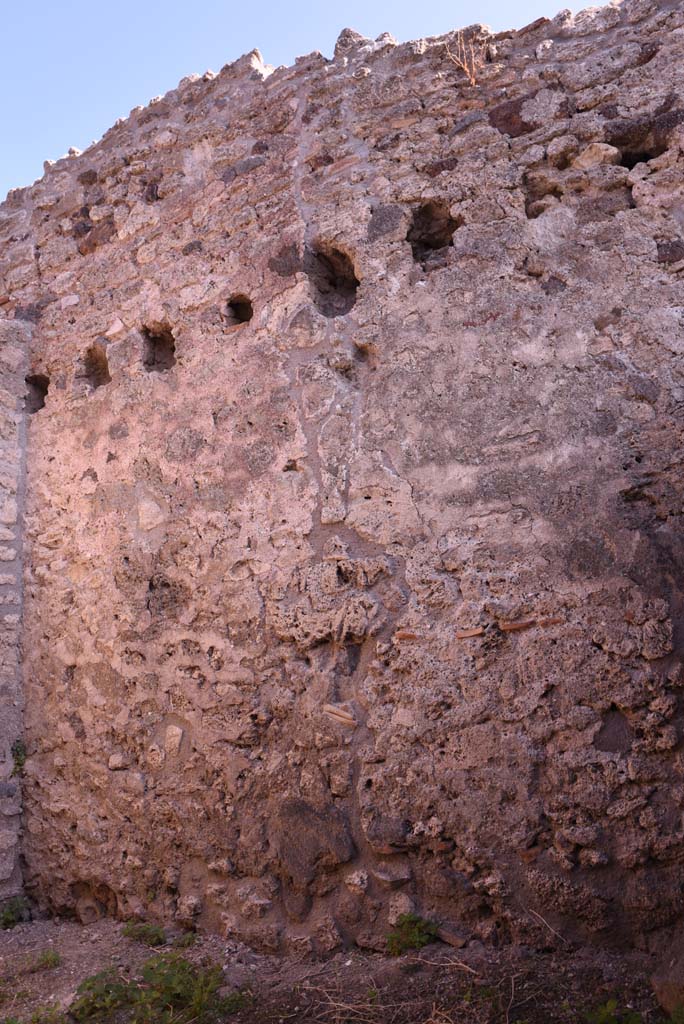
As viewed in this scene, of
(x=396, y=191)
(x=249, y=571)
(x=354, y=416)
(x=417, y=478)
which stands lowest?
(x=249, y=571)

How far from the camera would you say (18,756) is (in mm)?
3240

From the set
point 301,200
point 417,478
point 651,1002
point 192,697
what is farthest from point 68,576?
point 651,1002

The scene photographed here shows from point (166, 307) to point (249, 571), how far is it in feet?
4.73

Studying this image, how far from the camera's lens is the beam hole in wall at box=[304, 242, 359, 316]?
338cm

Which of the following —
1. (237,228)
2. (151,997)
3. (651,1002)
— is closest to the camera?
(651,1002)

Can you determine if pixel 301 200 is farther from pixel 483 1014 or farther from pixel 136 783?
pixel 483 1014

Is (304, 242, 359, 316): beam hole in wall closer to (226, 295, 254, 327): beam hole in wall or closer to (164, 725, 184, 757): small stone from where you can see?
(226, 295, 254, 327): beam hole in wall

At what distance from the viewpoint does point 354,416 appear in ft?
10.1

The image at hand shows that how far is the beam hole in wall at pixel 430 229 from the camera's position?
3.29 metres

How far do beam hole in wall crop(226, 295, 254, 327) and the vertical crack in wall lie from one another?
117 cm

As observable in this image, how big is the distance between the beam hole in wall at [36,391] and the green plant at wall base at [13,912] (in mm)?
2183

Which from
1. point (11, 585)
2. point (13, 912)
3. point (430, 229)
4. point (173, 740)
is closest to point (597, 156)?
point (430, 229)

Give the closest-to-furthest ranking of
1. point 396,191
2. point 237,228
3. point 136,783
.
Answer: point 136,783 < point 396,191 < point 237,228

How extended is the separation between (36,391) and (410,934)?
3.06 meters
